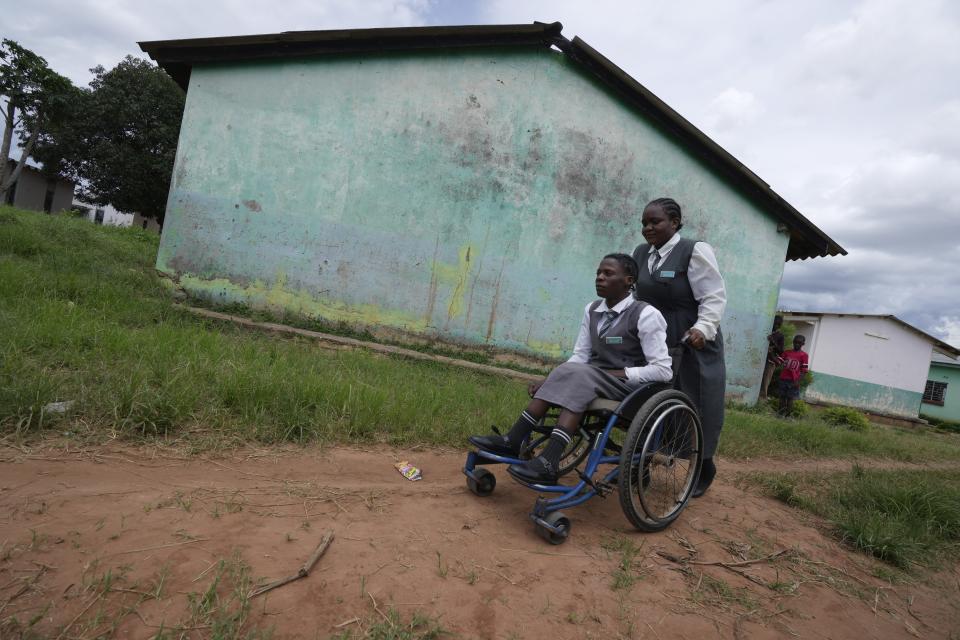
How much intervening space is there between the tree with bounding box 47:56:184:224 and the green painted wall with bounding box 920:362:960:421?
36.8m

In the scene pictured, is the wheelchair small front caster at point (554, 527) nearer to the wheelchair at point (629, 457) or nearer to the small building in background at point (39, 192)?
the wheelchair at point (629, 457)

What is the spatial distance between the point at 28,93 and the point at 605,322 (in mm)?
24386

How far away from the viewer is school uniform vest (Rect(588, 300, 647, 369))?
2777 millimetres

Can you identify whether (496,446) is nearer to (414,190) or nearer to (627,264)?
(627,264)

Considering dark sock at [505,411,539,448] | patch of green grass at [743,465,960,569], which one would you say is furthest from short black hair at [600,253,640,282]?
patch of green grass at [743,465,960,569]

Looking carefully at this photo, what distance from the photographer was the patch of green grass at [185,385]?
2873 millimetres

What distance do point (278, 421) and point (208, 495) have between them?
0.96m

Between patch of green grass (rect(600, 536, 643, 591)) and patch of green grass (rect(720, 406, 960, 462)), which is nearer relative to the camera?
patch of green grass (rect(600, 536, 643, 591))

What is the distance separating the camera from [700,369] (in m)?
2.98

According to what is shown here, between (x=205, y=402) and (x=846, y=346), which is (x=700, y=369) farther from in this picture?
(x=846, y=346)

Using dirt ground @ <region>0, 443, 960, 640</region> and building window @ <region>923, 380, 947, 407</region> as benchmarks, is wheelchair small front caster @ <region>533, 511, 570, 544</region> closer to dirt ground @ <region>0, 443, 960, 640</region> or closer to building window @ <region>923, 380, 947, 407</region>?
dirt ground @ <region>0, 443, 960, 640</region>

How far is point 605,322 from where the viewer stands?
291 centimetres

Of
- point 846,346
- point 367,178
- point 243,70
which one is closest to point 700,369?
point 367,178

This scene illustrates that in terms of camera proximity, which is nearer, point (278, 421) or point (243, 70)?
point (278, 421)
